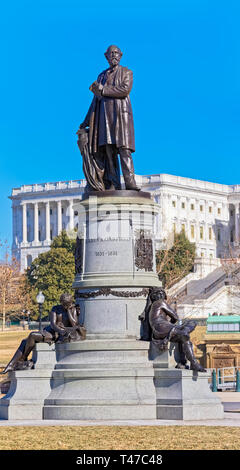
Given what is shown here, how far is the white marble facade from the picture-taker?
15500 centimetres

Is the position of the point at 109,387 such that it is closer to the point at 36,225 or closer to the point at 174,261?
the point at 174,261

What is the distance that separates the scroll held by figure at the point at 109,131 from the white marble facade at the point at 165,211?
128 m

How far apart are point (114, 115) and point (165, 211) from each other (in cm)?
13072

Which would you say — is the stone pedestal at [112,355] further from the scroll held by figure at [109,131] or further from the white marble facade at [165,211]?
the white marble facade at [165,211]

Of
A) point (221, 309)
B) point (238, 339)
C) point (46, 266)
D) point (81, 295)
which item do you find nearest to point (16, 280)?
point (46, 266)

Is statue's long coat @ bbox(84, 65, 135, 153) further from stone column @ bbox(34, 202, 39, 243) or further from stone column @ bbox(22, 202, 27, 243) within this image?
stone column @ bbox(22, 202, 27, 243)

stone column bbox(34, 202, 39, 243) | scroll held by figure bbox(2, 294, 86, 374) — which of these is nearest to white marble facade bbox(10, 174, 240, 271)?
stone column bbox(34, 202, 39, 243)

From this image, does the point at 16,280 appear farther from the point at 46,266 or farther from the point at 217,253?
the point at 217,253

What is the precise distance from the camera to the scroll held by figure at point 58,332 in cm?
1956

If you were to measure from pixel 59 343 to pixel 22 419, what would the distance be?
1631 mm

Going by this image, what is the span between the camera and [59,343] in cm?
1966
